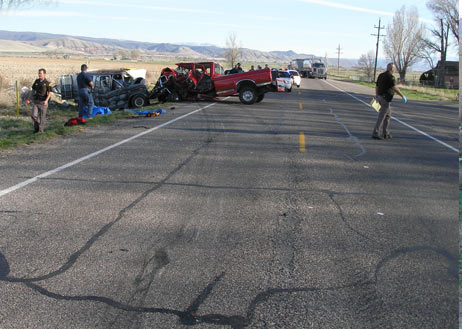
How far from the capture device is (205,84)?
21125mm

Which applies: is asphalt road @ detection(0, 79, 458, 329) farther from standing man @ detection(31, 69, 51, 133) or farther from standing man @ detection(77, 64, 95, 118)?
standing man @ detection(77, 64, 95, 118)

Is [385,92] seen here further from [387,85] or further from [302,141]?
[302,141]

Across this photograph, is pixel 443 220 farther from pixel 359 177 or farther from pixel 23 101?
pixel 23 101

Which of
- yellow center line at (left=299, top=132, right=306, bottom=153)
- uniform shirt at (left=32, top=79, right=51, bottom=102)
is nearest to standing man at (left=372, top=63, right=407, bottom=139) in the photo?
yellow center line at (left=299, top=132, right=306, bottom=153)

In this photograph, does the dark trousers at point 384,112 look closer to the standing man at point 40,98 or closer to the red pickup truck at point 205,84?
the standing man at point 40,98

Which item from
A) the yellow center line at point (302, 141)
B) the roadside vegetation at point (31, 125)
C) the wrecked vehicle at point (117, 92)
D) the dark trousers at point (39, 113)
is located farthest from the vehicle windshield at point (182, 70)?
the yellow center line at point (302, 141)

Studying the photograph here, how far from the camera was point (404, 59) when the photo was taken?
82.9m

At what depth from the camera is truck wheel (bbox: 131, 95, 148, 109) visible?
788 inches

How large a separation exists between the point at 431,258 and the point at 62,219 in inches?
154

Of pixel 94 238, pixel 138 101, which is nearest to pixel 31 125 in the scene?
pixel 138 101

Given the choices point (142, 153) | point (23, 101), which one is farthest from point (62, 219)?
point (23, 101)

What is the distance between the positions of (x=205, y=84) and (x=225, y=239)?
17067 millimetres

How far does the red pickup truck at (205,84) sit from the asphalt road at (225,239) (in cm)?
1170

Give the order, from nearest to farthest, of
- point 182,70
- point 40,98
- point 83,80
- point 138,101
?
point 40,98, point 83,80, point 138,101, point 182,70
